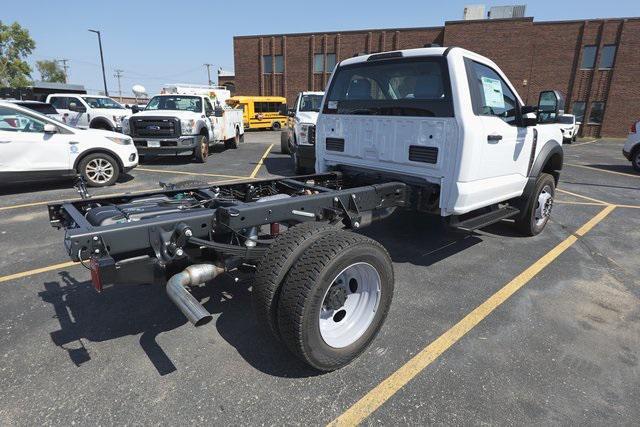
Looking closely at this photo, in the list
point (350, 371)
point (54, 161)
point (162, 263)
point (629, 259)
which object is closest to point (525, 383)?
point (350, 371)

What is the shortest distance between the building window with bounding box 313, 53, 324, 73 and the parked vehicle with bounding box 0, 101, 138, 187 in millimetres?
33330

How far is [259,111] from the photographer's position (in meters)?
32.5

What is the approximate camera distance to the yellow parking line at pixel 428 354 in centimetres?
245

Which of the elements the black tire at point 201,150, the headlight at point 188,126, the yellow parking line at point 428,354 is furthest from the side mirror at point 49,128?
the yellow parking line at point 428,354

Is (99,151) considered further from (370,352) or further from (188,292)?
(370,352)

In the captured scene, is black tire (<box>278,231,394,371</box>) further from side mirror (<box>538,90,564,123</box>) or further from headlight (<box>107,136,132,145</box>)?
headlight (<box>107,136,132,145</box>)

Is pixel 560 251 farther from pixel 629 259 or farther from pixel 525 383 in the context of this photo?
pixel 525 383

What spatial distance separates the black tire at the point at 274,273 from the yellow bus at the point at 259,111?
29.9 m

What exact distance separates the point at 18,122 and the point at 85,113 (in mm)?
8529

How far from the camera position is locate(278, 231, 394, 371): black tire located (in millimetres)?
2447

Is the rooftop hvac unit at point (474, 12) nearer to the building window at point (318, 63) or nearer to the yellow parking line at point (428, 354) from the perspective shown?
the building window at point (318, 63)

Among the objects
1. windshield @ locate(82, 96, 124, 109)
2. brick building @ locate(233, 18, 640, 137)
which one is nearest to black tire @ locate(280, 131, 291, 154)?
windshield @ locate(82, 96, 124, 109)

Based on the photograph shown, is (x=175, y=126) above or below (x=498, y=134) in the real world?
below

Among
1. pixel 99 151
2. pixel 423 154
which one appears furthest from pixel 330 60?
pixel 423 154
